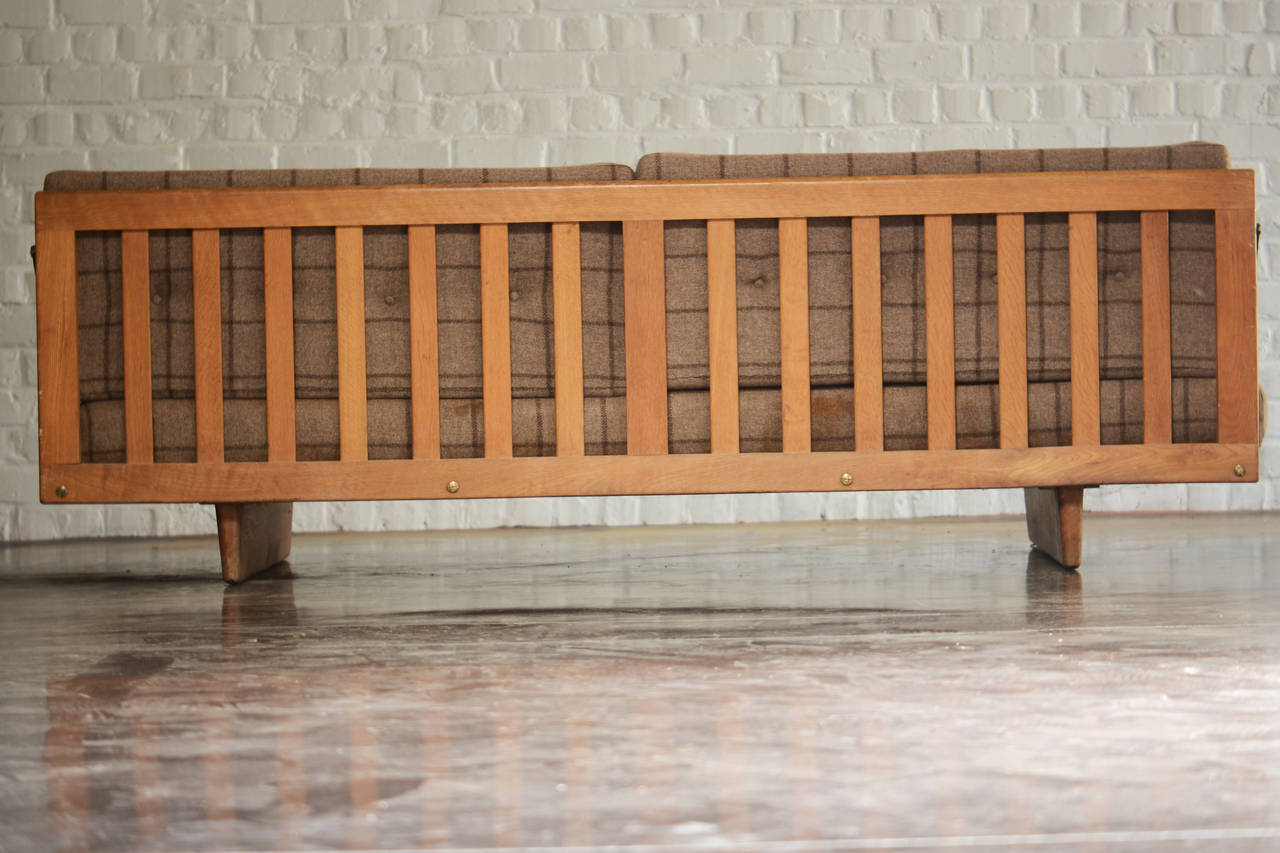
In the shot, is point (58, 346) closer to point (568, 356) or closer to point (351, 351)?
point (351, 351)

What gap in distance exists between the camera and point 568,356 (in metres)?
1.47

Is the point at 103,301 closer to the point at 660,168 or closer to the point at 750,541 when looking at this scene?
the point at 660,168

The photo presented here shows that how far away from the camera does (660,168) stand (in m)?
1.49

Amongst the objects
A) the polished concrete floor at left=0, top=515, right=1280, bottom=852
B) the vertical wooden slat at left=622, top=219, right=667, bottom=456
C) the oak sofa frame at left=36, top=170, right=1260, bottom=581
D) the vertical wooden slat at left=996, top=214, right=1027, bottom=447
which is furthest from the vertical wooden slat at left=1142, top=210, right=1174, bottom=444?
the vertical wooden slat at left=622, top=219, right=667, bottom=456

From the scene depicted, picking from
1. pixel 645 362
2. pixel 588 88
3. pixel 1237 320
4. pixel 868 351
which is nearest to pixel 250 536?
pixel 645 362

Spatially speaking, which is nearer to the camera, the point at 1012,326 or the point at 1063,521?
the point at 1012,326

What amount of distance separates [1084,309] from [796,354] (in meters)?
0.34

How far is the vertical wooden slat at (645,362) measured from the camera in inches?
57.7

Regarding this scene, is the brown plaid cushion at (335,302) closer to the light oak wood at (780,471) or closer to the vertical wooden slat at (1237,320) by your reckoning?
the light oak wood at (780,471)

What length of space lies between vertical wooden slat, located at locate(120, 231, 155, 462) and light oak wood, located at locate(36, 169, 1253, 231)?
31mm

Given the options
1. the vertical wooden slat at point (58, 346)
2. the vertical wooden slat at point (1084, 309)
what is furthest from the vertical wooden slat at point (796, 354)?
the vertical wooden slat at point (58, 346)

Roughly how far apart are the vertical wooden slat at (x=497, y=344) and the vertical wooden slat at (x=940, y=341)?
50 cm

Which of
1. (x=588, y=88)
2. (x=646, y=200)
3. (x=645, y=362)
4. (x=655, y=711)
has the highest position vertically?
(x=588, y=88)

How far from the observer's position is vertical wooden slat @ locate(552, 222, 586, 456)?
4.83 feet
